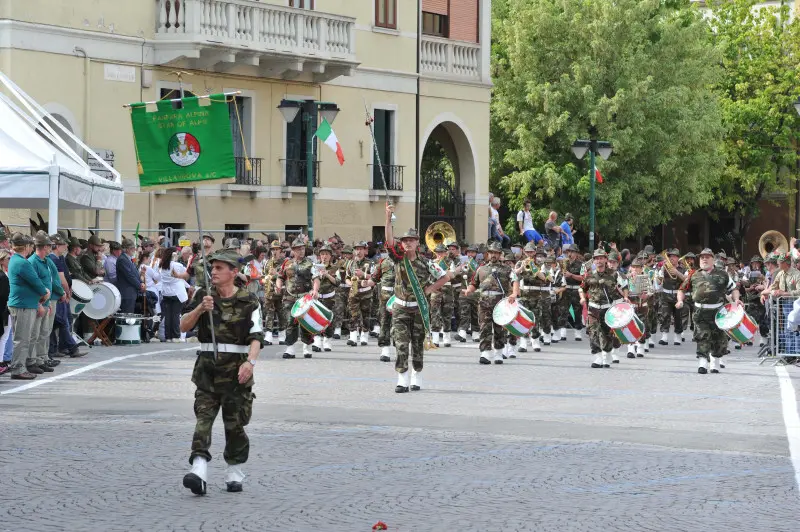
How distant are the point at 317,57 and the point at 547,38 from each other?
601 inches

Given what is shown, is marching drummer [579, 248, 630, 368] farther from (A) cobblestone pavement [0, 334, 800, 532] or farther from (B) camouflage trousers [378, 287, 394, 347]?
(B) camouflage trousers [378, 287, 394, 347]

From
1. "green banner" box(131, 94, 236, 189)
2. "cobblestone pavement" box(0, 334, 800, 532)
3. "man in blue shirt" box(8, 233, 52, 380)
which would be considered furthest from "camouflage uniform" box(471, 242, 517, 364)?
"green banner" box(131, 94, 236, 189)

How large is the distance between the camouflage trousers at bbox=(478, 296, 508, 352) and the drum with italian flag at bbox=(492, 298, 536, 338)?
13cm

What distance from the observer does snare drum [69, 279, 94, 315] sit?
24391 millimetres

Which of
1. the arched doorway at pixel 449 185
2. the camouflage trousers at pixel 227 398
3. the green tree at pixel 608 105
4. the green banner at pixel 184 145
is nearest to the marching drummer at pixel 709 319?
the green banner at pixel 184 145

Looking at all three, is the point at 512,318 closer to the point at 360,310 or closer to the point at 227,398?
the point at 360,310

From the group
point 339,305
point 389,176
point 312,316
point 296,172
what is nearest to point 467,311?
point 339,305

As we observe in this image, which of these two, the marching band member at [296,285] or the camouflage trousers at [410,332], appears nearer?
the camouflage trousers at [410,332]

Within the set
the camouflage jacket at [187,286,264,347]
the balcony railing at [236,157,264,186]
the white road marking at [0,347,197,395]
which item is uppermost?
the balcony railing at [236,157,264,186]

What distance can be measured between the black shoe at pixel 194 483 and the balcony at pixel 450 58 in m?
33.1

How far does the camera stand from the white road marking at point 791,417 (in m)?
13.2

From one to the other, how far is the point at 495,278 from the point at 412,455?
40.6 feet

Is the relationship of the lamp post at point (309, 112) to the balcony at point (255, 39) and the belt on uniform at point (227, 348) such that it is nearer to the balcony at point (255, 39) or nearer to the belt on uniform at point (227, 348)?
the balcony at point (255, 39)

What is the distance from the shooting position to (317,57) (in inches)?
1507
